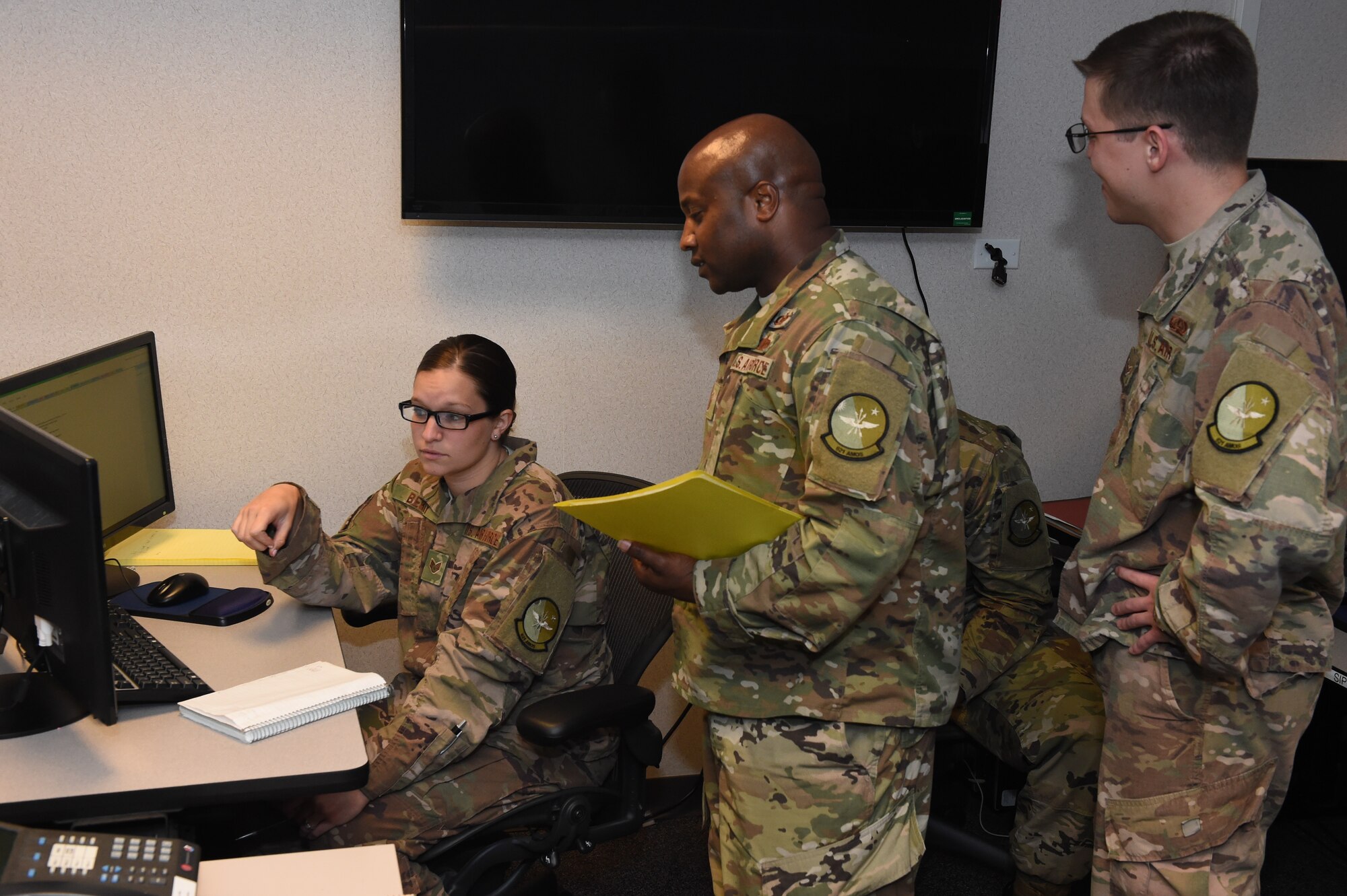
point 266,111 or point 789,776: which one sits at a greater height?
point 266,111

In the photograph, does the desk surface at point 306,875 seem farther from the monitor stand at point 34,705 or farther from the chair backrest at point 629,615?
the chair backrest at point 629,615

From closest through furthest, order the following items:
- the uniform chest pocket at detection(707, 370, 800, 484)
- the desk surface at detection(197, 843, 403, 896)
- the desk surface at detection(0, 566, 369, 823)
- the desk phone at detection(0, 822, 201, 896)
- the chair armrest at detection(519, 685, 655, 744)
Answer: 1. the desk phone at detection(0, 822, 201, 896)
2. the desk surface at detection(197, 843, 403, 896)
3. the desk surface at detection(0, 566, 369, 823)
4. the uniform chest pocket at detection(707, 370, 800, 484)
5. the chair armrest at detection(519, 685, 655, 744)

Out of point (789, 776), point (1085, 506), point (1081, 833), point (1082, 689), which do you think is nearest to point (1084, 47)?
point (1085, 506)

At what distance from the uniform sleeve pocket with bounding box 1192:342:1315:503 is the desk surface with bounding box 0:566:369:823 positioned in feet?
3.57

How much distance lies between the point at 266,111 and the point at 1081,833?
2.11 meters

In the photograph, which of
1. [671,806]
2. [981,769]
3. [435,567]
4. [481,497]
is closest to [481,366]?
[481,497]

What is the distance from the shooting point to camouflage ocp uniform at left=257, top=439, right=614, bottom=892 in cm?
176

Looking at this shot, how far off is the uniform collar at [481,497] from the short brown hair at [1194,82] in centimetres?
109

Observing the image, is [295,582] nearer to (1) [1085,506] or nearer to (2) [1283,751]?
(2) [1283,751]

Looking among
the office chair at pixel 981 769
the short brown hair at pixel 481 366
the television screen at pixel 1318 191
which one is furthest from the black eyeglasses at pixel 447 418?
the television screen at pixel 1318 191

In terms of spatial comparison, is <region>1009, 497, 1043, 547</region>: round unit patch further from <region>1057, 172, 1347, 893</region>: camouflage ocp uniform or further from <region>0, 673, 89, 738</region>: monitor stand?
<region>0, 673, 89, 738</region>: monitor stand

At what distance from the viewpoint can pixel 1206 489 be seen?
1363mm

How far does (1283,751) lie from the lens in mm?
1506

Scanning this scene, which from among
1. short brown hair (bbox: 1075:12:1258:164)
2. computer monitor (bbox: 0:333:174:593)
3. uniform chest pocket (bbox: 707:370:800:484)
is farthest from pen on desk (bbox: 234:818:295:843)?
short brown hair (bbox: 1075:12:1258:164)
